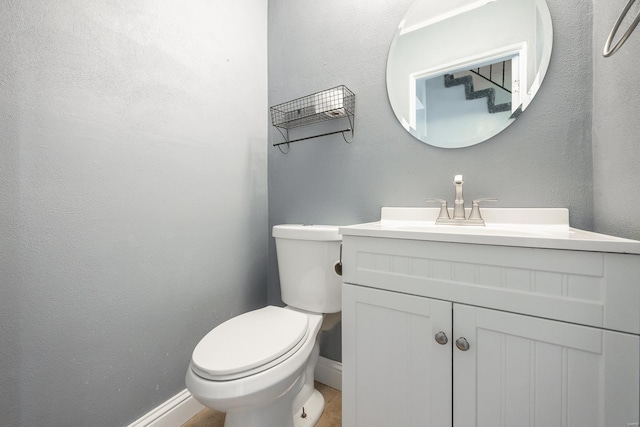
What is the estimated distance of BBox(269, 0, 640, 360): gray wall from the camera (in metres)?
0.76

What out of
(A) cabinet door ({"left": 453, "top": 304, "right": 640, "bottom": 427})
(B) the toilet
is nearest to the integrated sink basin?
(A) cabinet door ({"left": 453, "top": 304, "right": 640, "bottom": 427})

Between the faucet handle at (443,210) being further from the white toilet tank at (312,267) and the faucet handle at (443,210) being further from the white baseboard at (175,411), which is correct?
the white baseboard at (175,411)

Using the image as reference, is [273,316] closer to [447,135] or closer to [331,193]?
[331,193]

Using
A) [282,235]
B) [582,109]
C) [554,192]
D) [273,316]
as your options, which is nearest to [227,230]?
[282,235]

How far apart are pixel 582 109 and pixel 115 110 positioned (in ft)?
5.23

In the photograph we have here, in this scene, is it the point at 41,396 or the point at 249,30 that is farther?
the point at 249,30

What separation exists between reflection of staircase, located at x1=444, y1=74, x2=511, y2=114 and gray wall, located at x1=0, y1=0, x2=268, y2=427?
1.02 meters

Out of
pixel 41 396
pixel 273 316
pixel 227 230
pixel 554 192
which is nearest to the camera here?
pixel 41 396

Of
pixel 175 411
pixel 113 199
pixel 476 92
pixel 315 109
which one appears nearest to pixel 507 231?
pixel 476 92

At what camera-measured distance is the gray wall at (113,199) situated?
757mm

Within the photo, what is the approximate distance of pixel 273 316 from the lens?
3.59ft

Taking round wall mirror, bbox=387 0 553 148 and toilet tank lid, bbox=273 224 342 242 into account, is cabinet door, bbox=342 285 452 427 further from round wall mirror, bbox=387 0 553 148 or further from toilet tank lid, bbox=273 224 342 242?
A: round wall mirror, bbox=387 0 553 148

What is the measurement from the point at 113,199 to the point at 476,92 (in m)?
1.41

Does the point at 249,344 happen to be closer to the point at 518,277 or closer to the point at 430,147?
the point at 518,277
